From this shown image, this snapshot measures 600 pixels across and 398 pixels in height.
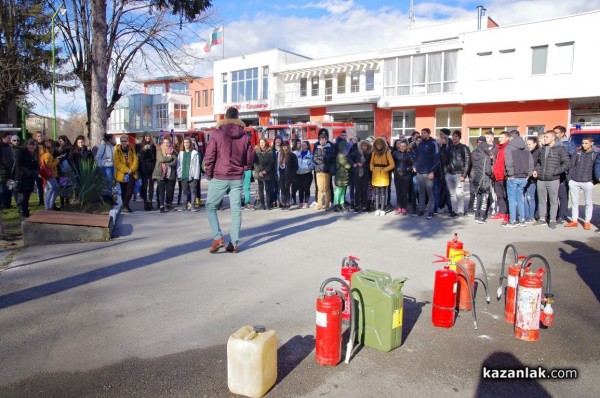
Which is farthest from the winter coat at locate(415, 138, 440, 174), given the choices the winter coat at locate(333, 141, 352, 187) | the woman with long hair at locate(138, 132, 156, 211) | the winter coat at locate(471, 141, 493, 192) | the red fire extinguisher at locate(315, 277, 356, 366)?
the red fire extinguisher at locate(315, 277, 356, 366)

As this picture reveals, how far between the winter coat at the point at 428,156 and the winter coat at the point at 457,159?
0.29 metres

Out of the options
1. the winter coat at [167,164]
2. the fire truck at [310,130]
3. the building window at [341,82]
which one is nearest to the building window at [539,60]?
the fire truck at [310,130]

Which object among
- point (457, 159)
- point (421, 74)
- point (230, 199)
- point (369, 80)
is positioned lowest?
point (230, 199)

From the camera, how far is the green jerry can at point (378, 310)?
381cm

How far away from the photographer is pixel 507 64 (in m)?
29.2

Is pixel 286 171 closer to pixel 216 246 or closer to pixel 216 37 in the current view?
pixel 216 246

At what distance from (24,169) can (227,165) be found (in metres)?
5.86

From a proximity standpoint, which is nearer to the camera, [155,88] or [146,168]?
[146,168]

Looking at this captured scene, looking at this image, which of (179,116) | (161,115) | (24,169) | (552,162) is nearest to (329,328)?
(552,162)

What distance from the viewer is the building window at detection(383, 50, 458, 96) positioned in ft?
104

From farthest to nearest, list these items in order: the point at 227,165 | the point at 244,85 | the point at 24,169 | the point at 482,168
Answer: the point at 244,85, the point at 482,168, the point at 24,169, the point at 227,165

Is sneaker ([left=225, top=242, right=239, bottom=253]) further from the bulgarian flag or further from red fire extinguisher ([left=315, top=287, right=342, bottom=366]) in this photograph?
the bulgarian flag

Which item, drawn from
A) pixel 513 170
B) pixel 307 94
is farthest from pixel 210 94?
pixel 513 170

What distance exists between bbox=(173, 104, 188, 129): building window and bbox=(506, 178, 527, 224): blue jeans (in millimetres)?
53384
